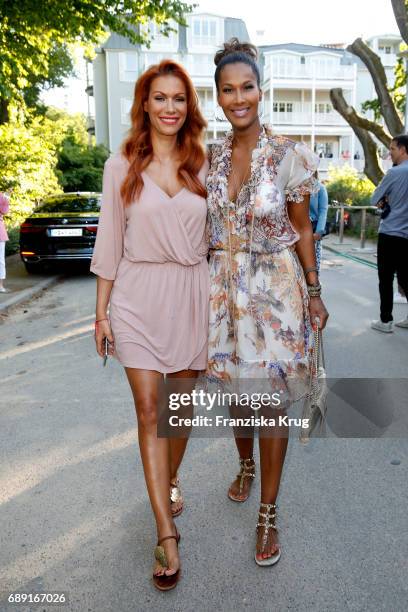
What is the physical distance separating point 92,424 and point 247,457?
142 centimetres

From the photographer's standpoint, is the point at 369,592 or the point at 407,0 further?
the point at 407,0

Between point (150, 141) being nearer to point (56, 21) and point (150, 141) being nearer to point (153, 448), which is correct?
point (153, 448)

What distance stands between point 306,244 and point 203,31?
4878 cm

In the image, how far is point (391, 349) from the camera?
Answer: 5902 millimetres

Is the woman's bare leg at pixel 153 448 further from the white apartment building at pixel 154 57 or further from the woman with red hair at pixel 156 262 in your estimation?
the white apartment building at pixel 154 57

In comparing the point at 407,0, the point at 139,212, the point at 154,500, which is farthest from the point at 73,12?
the point at 154,500

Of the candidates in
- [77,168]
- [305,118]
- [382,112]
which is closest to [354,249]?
[382,112]

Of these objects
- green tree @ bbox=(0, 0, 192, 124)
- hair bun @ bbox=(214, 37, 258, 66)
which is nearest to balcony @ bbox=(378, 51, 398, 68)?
green tree @ bbox=(0, 0, 192, 124)

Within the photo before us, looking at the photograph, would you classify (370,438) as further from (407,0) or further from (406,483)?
(407,0)

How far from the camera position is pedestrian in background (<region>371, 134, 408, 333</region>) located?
20.6 feet

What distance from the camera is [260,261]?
248cm

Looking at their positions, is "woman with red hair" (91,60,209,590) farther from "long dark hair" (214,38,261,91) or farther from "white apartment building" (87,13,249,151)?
"white apartment building" (87,13,249,151)

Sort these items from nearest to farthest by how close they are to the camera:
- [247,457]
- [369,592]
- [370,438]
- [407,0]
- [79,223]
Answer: [369,592] < [247,457] < [370,438] < [79,223] < [407,0]

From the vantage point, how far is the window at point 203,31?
46.1 metres
